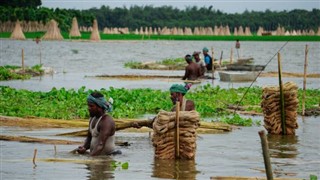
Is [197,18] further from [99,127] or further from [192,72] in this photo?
[99,127]

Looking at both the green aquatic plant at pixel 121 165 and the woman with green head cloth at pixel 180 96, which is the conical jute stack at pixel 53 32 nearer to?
the woman with green head cloth at pixel 180 96

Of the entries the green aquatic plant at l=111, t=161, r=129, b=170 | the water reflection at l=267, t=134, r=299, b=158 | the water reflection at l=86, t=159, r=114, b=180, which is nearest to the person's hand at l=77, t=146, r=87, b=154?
the water reflection at l=86, t=159, r=114, b=180

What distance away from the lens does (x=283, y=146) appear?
13773mm

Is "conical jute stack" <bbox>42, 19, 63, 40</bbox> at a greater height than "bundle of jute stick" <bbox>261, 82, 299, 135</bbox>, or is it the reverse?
"bundle of jute stick" <bbox>261, 82, 299, 135</bbox>

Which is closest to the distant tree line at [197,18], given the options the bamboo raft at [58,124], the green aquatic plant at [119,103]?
the green aquatic plant at [119,103]

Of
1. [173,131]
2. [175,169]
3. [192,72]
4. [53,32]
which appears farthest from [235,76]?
[53,32]

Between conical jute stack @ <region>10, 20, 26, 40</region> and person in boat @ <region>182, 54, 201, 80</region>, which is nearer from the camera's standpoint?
person in boat @ <region>182, 54, 201, 80</region>

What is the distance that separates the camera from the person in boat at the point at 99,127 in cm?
1127

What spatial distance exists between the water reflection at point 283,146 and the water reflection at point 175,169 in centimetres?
186

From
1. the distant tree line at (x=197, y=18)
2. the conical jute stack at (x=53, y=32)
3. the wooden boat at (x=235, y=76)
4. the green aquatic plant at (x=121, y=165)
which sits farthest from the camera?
the distant tree line at (x=197, y=18)

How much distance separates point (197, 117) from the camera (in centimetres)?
1120

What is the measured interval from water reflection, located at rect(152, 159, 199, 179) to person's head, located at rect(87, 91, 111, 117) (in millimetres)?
1026

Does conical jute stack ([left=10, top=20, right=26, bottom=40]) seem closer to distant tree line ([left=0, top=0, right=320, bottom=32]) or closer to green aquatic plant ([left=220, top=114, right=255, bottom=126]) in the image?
distant tree line ([left=0, top=0, right=320, bottom=32])

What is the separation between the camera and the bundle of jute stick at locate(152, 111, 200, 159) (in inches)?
440
